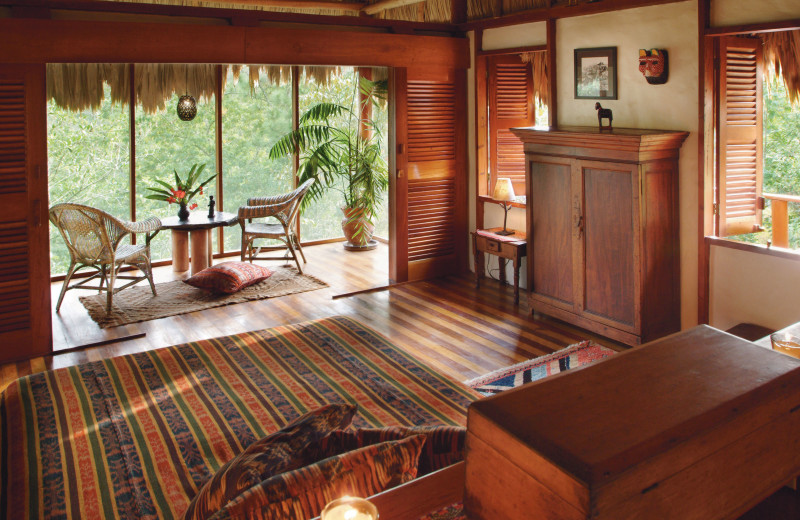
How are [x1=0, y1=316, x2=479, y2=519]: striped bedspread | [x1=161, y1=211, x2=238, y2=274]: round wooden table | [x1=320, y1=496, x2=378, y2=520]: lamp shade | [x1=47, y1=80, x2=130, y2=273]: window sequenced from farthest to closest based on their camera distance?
[x1=47, y1=80, x2=130, y2=273]: window
[x1=161, y1=211, x2=238, y2=274]: round wooden table
[x1=0, y1=316, x2=479, y2=519]: striped bedspread
[x1=320, y1=496, x2=378, y2=520]: lamp shade

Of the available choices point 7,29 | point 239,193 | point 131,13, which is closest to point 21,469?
point 7,29

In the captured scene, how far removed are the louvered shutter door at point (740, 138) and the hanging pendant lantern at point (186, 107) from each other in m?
5.12

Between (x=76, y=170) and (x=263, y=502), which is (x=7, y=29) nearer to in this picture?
(x=76, y=170)

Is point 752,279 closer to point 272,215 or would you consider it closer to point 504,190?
point 504,190

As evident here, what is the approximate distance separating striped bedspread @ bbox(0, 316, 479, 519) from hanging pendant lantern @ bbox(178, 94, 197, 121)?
4260 mm

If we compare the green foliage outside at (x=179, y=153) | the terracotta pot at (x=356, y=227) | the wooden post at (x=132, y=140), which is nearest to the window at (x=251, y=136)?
the green foliage outside at (x=179, y=153)

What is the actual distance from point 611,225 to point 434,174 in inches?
87.1

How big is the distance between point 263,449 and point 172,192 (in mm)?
5020

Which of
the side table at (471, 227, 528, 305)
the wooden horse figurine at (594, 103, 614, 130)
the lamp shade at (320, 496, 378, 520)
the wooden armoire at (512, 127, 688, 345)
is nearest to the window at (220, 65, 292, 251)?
the side table at (471, 227, 528, 305)

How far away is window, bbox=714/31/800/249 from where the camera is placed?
4.20 m

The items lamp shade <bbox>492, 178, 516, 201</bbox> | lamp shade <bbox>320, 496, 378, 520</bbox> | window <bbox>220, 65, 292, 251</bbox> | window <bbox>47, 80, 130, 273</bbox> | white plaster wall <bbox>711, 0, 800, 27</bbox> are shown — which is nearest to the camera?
lamp shade <bbox>320, 496, 378, 520</bbox>

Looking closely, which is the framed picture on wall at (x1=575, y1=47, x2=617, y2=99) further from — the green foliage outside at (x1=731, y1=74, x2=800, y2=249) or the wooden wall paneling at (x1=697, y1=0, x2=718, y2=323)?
the green foliage outside at (x1=731, y1=74, x2=800, y2=249)

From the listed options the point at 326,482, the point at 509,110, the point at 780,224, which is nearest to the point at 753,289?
the point at 780,224

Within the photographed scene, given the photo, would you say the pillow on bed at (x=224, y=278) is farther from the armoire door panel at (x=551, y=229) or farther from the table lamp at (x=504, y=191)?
the armoire door panel at (x=551, y=229)
